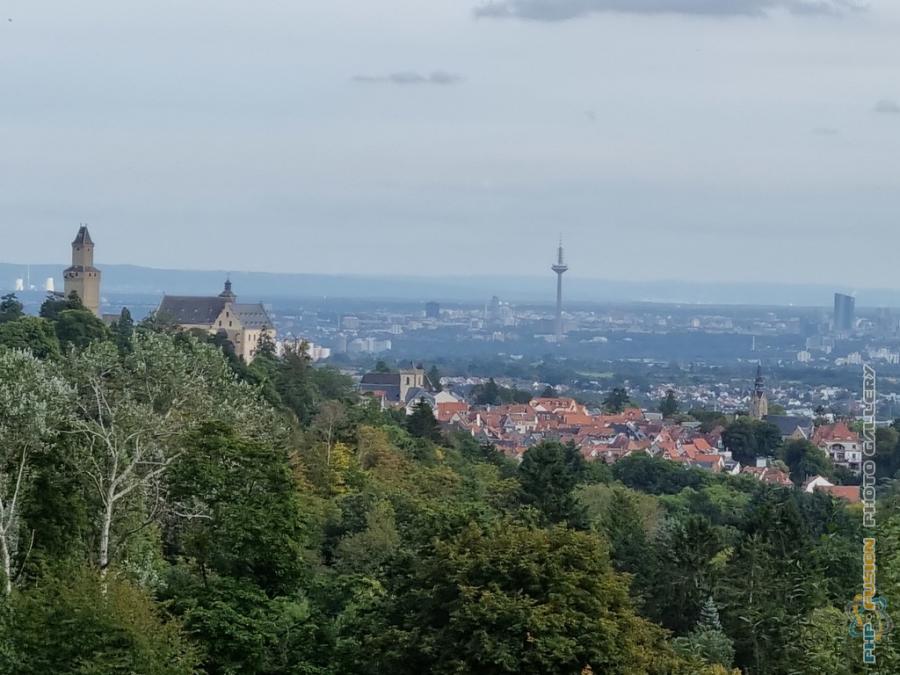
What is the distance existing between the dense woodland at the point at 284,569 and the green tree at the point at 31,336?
1874cm

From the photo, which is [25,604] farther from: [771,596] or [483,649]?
[771,596]

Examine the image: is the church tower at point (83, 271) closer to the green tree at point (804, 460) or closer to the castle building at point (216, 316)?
the castle building at point (216, 316)

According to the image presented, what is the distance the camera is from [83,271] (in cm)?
9119

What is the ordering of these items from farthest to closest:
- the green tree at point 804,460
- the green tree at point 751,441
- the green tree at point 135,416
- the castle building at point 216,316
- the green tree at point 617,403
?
the green tree at point 617,403
the castle building at point 216,316
the green tree at point 751,441
the green tree at point 804,460
the green tree at point 135,416

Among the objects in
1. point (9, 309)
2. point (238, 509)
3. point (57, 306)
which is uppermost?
point (57, 306)

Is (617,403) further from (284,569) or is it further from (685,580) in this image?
(284,569)

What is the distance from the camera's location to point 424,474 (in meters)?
47.8

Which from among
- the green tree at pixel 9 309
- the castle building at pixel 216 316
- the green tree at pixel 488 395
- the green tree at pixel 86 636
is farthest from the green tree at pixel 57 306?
the green tree at pixel 488 395

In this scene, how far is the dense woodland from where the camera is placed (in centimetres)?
2136

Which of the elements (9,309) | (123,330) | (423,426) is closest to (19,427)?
(423,426)

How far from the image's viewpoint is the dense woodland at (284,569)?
21359mm

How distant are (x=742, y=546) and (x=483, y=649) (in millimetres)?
14241

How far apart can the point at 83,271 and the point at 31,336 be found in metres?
36.5

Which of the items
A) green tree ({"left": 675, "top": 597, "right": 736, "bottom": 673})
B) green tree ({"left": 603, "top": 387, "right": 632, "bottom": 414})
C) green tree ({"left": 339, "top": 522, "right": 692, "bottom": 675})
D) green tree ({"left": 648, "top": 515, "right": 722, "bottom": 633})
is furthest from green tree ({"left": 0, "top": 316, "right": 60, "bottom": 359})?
green tree ({"left": 603, "top": 387, "right": 632, "bottom": 414})
